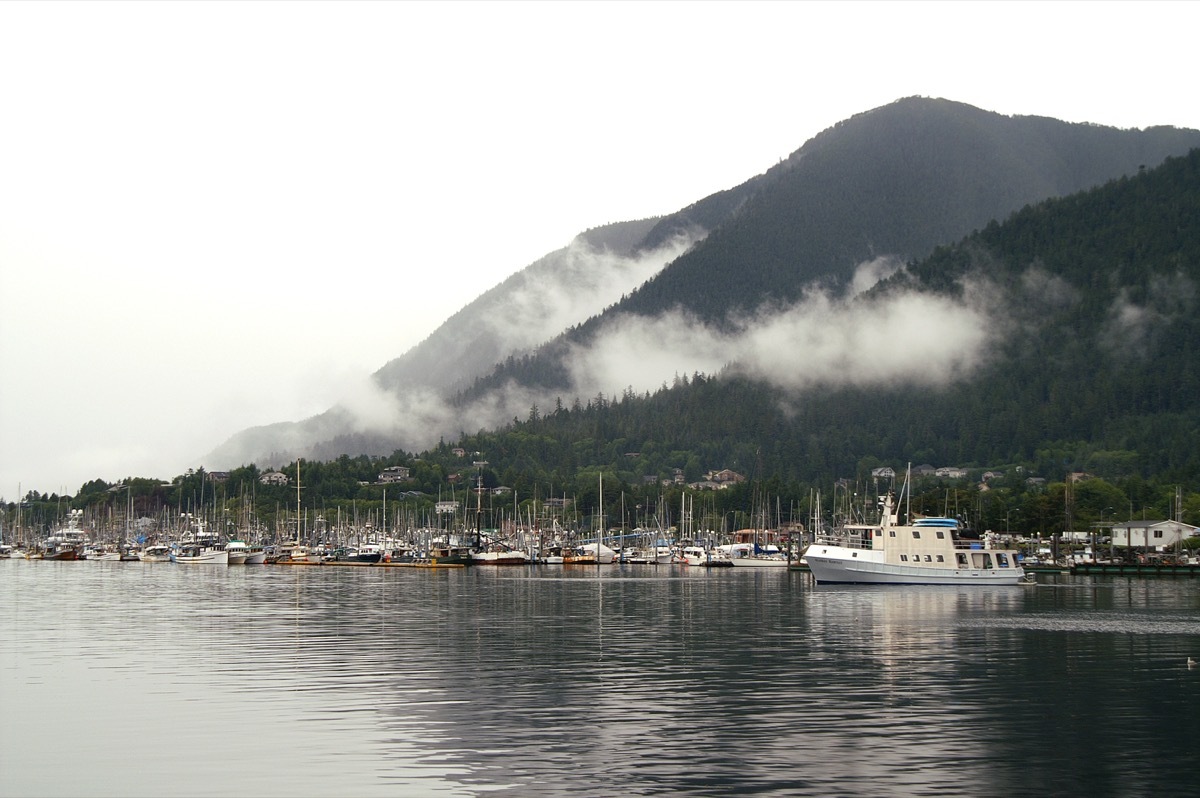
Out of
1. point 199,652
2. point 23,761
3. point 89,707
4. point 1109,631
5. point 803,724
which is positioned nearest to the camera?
point 23,761

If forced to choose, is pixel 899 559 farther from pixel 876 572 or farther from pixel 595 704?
pixel 595 704

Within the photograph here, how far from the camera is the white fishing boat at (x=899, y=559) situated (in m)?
151

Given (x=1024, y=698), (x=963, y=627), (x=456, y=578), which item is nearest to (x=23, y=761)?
(x=1024, y=698)

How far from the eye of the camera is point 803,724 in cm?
4431

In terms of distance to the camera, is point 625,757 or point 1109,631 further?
point 1109,631

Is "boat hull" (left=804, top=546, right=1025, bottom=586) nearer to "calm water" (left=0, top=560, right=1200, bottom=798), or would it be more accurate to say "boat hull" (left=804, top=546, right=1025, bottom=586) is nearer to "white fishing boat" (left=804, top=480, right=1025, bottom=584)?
"white fishing boat" (left=804, top=480, right=1025, bottom=584)

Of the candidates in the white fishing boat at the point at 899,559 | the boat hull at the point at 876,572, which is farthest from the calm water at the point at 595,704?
the white fishing boat at the point at 899,559

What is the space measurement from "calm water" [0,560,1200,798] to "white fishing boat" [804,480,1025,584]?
50958 millimetres

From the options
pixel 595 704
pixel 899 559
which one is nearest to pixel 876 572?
pixel 899 559

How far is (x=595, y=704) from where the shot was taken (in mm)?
49250

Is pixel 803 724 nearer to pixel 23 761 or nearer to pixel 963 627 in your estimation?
pixel 23 761

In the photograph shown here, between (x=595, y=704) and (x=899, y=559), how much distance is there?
108 metres

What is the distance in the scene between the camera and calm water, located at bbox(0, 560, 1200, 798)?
119 ft

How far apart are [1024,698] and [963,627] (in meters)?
37.9
